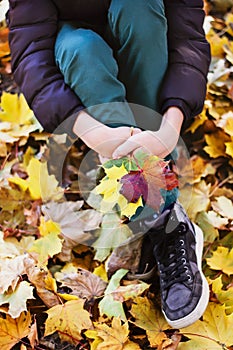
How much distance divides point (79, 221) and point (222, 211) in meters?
0.34

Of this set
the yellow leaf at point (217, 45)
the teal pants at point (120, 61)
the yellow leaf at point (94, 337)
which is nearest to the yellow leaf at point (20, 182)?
the teal pants at point (120, 61)

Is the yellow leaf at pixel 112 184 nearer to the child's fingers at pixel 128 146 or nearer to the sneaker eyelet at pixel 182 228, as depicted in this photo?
the child's fingers at pixel 128 146

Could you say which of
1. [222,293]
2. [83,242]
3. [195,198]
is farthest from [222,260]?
[83,242]

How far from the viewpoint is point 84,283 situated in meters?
1.25

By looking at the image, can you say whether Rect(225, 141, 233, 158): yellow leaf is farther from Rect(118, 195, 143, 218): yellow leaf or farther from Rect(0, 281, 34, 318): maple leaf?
Rect(0, 281, 34, 318): maple leaf

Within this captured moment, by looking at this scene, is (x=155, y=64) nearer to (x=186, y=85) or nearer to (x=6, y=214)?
(x=186, y=85)

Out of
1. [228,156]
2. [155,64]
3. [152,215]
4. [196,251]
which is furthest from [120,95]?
[228,156]

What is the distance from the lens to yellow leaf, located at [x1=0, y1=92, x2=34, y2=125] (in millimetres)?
1590

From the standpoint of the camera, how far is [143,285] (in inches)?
48.0

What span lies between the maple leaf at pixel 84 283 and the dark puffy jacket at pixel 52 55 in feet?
1.06

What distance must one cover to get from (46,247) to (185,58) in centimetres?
52

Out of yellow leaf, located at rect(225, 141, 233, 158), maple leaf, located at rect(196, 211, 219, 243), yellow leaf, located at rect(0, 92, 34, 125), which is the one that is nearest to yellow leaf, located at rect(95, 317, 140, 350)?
maple leaf, located at rect(196, 211, 219, 243)

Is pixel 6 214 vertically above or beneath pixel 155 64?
beneath

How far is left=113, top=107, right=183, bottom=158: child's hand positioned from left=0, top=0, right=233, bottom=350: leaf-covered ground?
0.21 m
